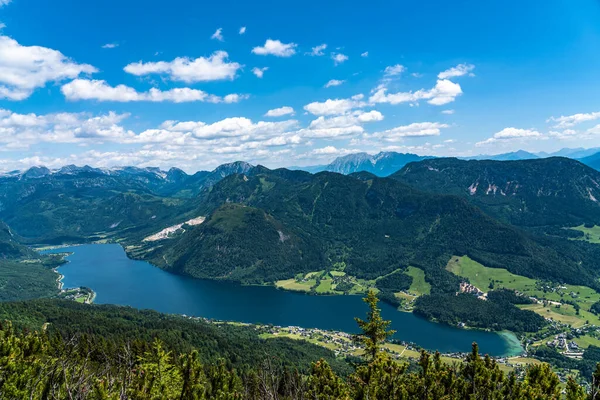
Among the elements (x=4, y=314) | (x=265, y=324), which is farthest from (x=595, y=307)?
(x=4, y=314)

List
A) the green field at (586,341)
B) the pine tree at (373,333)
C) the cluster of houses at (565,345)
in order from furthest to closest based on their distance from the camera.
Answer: the green field at (586,341)
the cluster of houses at (565,345)
the pine tree at (373,333)

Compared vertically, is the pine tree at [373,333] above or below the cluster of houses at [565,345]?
above

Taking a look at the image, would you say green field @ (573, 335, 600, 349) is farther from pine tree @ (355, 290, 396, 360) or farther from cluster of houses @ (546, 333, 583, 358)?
pine tree @ (355, 290, 396, 360)

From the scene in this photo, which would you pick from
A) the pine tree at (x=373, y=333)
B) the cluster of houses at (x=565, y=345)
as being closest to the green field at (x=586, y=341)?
the cluster of houses at (x=565, y=345)

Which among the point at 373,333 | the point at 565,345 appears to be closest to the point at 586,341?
Answer: the point at 565,345

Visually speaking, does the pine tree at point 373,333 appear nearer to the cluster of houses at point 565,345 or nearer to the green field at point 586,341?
the cluster of houses at point 565,345

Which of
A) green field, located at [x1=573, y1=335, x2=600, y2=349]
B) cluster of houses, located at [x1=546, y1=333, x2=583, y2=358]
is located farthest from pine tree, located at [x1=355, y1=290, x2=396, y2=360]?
green field, located at [x1=573, y1=335, x2=600, y2=349]

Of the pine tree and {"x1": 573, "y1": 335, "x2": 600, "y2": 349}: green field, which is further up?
the pine tree

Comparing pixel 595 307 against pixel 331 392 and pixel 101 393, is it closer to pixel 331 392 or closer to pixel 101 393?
pixel 331 392

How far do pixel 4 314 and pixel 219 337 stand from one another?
2785 inches

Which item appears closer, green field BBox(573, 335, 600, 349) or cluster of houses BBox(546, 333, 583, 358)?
cluster of houses BBox(546, 333, 583, 358)

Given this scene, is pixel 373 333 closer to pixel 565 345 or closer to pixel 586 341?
pixel 565 345

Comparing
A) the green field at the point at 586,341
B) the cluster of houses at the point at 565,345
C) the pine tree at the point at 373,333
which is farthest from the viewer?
the green field at the point at 586,341

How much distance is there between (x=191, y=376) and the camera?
3359 centimetres
